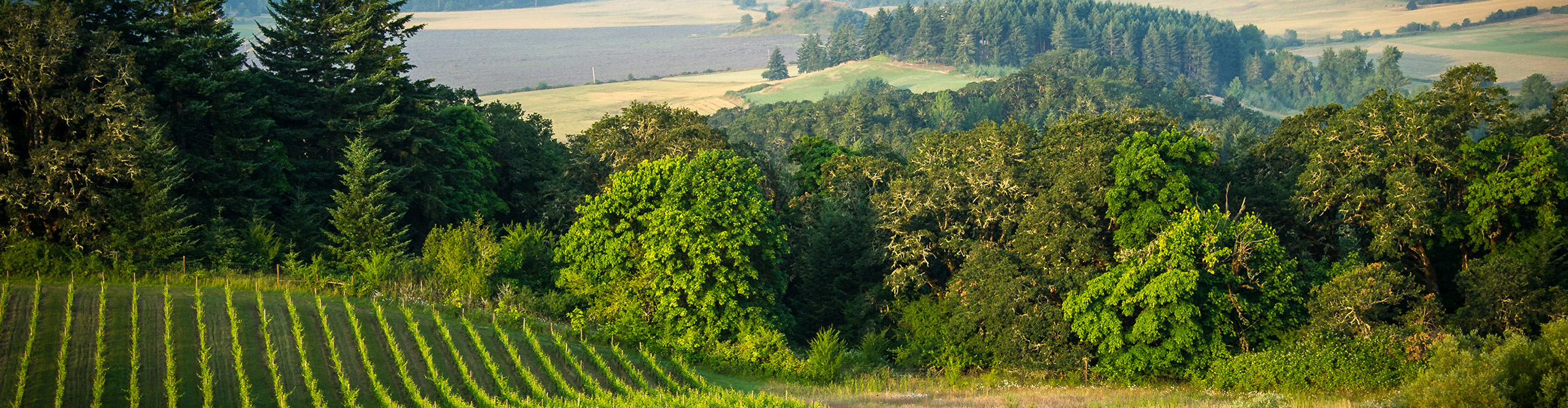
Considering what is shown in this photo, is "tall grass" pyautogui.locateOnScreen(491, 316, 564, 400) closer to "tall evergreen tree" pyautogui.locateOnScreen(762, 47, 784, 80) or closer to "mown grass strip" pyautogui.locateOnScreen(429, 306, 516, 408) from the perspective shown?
"mown grass strip" pyautogui.locateOnScreen(429, 306, 516, 408)

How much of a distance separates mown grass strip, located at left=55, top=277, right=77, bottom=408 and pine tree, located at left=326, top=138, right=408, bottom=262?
983cm

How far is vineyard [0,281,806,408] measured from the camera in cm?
2533

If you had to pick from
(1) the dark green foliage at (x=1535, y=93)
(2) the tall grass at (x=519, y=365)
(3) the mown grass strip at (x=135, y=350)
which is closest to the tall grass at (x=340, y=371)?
(2) the tall grass at (x=519, y=365)

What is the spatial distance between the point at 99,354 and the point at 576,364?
12600mm

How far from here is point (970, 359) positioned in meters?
37.9

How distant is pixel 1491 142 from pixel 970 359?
22.1m

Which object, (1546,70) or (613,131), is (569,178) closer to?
(613,131)

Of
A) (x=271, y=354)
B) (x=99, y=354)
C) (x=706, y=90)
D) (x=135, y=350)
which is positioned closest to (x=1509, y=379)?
(x=271, y=354)

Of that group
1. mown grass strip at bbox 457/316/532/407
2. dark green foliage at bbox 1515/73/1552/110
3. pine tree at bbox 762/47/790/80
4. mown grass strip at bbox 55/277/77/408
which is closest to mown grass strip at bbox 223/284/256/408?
mown grass strip at bbox 55/277/77/408

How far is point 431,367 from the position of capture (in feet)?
95.1

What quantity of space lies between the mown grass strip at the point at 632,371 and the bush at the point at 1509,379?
19.9 meters

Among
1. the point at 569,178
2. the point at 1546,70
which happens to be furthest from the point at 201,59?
the point at 1546,70

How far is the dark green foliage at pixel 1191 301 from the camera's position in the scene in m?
34.3

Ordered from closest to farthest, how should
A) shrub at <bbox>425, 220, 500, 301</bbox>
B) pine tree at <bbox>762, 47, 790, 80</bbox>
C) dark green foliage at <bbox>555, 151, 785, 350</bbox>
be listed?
dark green foliage at <bbox>555, 151, 785, 350</bbox> < shrub at <bbox>425, 220, 500, 301</bbox> < pine tree at <bbox>762, 47, 790, 80</bbox>
